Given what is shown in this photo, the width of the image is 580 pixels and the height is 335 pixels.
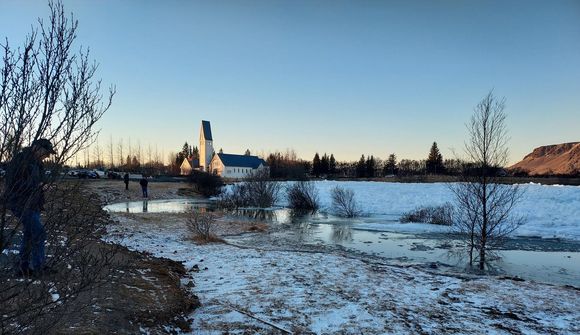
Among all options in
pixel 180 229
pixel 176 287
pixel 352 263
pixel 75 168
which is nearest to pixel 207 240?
pixel 180 229

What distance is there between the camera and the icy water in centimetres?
1175

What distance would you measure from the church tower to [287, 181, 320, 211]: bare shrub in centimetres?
7155

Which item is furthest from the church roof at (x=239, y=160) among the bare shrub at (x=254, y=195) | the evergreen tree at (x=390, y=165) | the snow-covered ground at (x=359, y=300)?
the snow-covered ground at (x=359, y=300)

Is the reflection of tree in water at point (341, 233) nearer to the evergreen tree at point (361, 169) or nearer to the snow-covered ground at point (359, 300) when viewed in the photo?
the snow-covered ground at point (359, 300)

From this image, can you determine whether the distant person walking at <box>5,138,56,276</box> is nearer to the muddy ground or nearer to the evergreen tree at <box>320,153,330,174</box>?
the muddy ground

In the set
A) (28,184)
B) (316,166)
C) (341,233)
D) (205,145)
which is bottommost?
(341,233)

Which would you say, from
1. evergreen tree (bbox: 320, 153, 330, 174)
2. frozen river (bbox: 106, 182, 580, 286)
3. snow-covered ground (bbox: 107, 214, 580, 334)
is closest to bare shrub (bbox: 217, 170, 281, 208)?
frozen river (bbox: 106, 182, 580, 286)

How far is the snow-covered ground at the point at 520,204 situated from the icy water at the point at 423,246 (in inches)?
63.3

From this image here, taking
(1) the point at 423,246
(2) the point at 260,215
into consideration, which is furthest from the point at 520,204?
(2) the point at 260,215

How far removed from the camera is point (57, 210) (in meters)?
3.46

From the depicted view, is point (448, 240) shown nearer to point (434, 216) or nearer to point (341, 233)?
point (341, 233)

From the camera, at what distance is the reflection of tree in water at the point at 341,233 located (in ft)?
56.7

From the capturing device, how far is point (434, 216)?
24.0 m

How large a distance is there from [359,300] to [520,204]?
81.5ft
